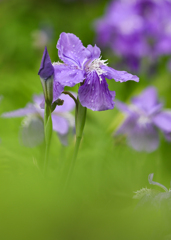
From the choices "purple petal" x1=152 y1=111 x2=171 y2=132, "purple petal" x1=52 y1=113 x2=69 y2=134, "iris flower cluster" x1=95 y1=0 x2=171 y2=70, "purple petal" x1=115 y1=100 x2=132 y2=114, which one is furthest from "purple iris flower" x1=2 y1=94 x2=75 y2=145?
"iris flower cluster" x1=95 y1=0 x2=171 y2=70

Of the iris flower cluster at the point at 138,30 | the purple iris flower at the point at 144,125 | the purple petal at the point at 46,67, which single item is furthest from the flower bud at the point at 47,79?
the iris flower cluster at the point at 138,30

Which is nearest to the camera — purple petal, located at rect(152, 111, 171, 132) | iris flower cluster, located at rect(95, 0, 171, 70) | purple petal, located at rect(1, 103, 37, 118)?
purple petal, located at rect(1, 103, 37, 118)

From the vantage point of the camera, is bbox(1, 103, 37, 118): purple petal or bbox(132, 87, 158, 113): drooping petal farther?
bbox(132, 87, 158, 113): drooping petal

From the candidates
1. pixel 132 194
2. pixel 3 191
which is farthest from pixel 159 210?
pixel 3 191

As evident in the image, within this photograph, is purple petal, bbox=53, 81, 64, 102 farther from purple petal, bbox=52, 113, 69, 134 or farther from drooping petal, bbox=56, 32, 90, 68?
purple petal, bbox=52, 113, 69, 134

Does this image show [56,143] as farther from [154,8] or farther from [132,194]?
[154,8]

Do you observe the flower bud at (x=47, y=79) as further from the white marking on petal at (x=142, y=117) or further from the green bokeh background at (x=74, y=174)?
the white marking on petal at (x=142, y=117)
